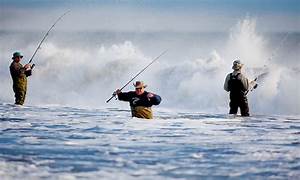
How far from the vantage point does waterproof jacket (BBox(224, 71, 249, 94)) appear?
Result: 11.9 meters

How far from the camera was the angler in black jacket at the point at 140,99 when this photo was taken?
1034 cm

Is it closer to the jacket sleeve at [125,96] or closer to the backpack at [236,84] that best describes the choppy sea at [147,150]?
the jacket sleeve at [125,96]

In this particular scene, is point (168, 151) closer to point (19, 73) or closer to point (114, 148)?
point (114, 148)

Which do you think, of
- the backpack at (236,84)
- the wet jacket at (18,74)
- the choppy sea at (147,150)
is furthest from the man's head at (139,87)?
the wet jacket at (18,74)

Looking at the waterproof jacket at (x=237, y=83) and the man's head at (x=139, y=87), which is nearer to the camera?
the man's head at (x=139, y=87)

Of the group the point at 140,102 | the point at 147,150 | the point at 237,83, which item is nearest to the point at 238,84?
the point at 237,83

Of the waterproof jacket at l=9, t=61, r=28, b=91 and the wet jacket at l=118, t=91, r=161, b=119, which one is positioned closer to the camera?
the wet jacket at l=118, t=91, r=161, b=119

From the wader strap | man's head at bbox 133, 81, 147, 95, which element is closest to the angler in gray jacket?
the wader strap

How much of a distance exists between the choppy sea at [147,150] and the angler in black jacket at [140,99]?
23cm

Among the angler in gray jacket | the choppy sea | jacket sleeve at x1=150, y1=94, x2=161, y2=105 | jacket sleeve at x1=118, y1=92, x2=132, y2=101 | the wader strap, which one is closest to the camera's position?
the choppy sea

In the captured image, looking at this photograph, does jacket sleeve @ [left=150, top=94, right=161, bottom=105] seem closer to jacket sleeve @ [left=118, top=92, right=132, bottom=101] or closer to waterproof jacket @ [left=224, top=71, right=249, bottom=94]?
jacket sleeve @ [left=118, top=92, right=132, bottom=101]

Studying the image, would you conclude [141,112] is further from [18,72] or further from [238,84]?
[18,72]

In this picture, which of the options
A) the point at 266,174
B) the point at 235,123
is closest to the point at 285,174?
the point at 266,174

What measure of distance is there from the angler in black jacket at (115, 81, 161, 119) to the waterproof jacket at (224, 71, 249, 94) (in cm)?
219
